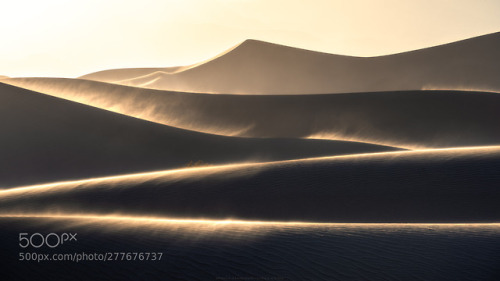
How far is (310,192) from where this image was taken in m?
10.5

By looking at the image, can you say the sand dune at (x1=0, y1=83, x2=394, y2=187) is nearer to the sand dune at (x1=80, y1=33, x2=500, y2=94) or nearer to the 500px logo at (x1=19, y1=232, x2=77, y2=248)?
the 500px logo at (x1=19, y1=232, x2=77, y2=248)

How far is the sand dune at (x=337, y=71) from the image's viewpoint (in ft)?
164

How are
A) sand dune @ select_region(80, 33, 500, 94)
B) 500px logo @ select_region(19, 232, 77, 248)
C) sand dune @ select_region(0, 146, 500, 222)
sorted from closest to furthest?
1. 500px logo @ select_region(19, 232, 77, 248)
2. sand dune @ select_region(0, 146, 500, 222)
3. sand dune @ select_region(80, 33, 500, 94)

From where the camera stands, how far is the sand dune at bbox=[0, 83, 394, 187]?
19.2 metres

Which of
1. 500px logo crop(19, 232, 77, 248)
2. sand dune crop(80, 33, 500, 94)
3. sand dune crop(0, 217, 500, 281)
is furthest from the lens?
sand dune crop(80, 33, 500, 94)

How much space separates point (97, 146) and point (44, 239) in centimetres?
1527

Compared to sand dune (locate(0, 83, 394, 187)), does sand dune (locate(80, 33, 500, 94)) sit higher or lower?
higher

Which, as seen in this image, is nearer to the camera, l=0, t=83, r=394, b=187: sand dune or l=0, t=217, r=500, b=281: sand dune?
l=0, t=217, r=500, b=281: sand dune

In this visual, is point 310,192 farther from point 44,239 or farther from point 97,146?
point 97,146

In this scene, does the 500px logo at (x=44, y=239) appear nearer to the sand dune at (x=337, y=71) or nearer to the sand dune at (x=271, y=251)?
the sand dune at (x=271, y=251)

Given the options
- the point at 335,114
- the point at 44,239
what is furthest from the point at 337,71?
the point at 44,239

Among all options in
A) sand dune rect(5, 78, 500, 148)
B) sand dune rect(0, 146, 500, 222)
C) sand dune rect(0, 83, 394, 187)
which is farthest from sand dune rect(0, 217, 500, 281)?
sand dune rect(5, 78, 500, 148)

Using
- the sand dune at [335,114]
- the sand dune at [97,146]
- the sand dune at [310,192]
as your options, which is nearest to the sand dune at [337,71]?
the sand dune at [335,114]

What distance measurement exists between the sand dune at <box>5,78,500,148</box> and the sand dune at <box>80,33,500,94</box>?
20571mm
